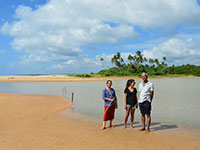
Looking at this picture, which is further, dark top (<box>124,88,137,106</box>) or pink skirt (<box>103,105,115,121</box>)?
pink skirt (<box>103,105,115,121</box>)

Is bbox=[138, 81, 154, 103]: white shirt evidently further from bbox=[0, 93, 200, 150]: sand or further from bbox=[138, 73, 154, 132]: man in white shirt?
bbox=[0, 93, 200, 150]: sand

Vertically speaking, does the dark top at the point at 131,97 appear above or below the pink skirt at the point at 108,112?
above

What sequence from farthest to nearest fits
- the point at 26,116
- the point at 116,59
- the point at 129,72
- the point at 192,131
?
the point at 116,59, the point at 129,72, the point at 26,116, the point at 192,131

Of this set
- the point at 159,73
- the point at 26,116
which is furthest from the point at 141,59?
the point at 26,116

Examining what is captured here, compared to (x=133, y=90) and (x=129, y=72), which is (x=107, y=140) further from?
(x=129, y=72)

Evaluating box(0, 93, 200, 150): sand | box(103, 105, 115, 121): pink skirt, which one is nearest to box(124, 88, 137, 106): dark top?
box(103, 105, 115, 121): pink skirt

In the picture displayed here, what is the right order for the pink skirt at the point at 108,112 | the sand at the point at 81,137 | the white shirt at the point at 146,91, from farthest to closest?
the pink skirt at the point at 108,112 → the white shirt at the point at 146,91 → the sand at the point at 81,137

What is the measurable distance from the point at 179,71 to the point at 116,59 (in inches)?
1494

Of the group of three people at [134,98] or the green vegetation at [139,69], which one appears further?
the green vegetation at [139,69]

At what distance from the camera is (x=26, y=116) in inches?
387

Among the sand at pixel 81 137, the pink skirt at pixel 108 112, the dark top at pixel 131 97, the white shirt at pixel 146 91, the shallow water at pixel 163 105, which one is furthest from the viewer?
the shallow water at pixel 163 105

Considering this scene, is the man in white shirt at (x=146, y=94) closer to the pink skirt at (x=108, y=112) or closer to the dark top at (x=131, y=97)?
the dark top at (x=131, y=97)

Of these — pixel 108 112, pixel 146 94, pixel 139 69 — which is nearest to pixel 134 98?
pixel 146 94

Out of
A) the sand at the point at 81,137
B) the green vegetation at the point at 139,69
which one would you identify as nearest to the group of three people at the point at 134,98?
the sand at the point at 81,137
